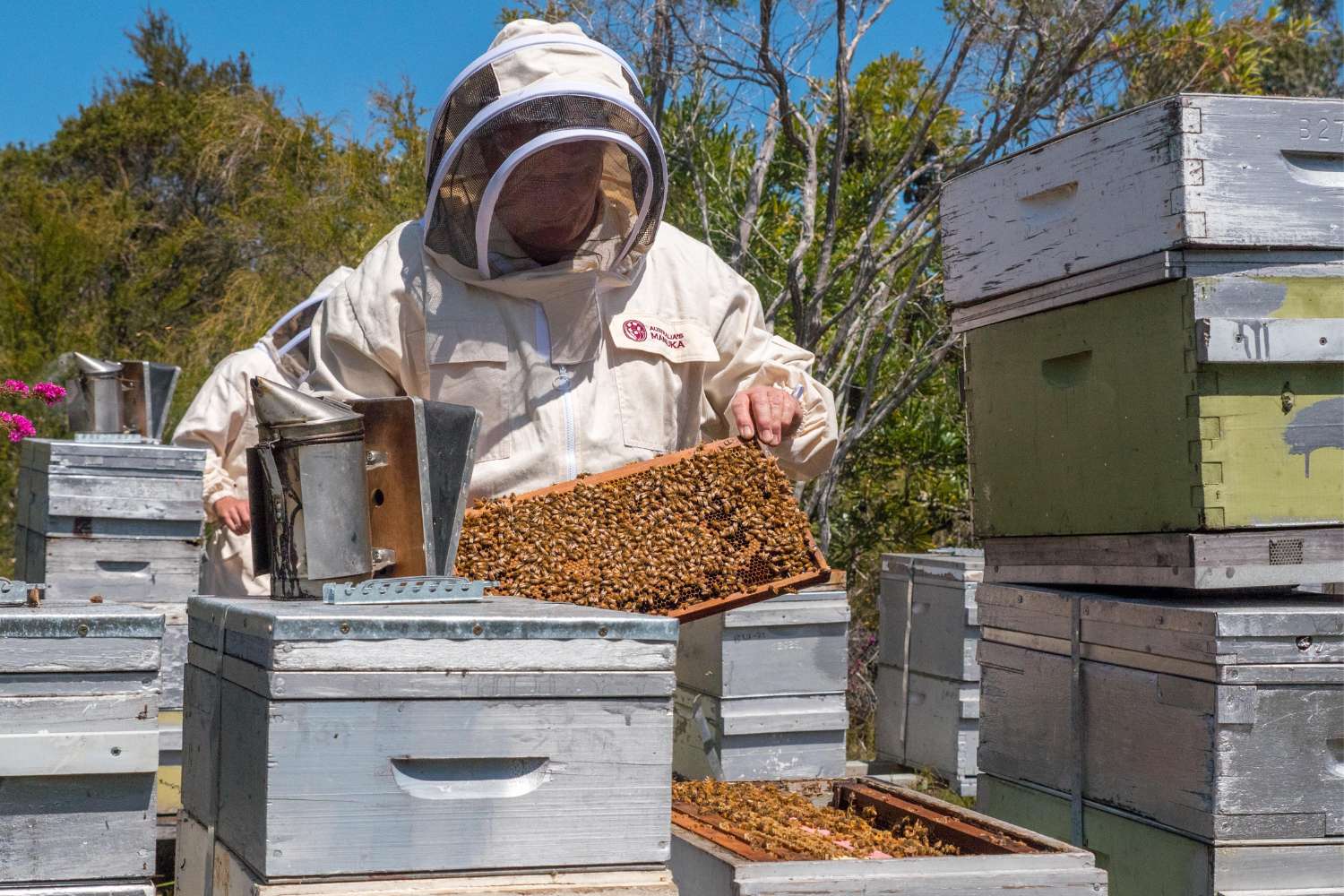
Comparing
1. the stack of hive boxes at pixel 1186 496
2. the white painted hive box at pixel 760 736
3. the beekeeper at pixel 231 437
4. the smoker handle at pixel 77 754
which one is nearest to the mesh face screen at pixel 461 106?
the stack of hive boxes at pixel 1186 496

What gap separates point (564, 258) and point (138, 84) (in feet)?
77.7

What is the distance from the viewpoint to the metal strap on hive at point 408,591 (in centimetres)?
164

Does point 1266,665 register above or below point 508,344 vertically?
below

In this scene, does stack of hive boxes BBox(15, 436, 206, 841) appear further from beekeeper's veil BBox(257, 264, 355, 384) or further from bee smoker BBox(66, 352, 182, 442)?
beekeeper's veil BBox(257, 264, 355, 384)

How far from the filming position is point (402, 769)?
1.51 metres

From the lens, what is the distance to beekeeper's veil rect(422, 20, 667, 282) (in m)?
2.50

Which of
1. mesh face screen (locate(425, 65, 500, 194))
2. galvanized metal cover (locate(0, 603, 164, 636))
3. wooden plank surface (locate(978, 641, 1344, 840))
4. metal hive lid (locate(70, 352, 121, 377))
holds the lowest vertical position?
wooden plank surface (locate(978, 641, 1344, 840))

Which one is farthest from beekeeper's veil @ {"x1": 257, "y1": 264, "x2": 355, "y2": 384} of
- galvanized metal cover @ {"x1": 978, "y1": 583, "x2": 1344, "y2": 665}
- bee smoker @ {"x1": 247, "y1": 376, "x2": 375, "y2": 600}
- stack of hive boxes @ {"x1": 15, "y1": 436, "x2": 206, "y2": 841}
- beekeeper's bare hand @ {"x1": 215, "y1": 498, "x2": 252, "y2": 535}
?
galvanized metal cover @ {"x1": 978, "y1": 583, "x2": 1344, "y2": 665}

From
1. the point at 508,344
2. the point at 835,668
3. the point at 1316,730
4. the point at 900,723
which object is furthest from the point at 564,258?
the point at 900,723

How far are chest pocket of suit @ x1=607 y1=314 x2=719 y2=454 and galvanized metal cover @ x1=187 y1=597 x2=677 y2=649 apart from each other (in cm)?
109

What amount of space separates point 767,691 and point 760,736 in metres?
0.15

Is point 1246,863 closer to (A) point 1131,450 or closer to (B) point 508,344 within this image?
(A) point 1131,450

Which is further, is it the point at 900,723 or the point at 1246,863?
the point at 900,723

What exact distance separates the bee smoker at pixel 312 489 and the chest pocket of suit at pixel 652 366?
3.15ft
